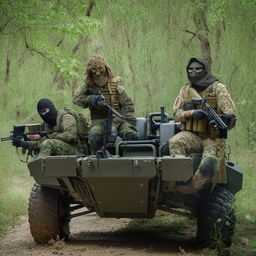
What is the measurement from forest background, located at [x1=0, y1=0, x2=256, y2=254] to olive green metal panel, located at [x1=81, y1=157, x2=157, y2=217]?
3.12 metres

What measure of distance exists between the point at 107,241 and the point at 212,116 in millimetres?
2273

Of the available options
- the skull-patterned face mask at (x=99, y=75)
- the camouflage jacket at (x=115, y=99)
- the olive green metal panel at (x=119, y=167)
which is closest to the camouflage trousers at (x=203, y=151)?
the olive green metal panel at (x=119, y=167)

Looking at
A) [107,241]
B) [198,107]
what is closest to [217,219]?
[198,107]

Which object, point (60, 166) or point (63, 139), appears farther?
point (63, 139)

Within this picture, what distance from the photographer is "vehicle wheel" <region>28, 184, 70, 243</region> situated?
8.02 m

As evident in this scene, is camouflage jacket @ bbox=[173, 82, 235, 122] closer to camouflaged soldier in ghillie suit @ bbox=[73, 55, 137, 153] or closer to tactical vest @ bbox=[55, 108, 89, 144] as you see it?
camouflaged soldier in ghillie suit @ bbox=[73, 55, 137, 153]

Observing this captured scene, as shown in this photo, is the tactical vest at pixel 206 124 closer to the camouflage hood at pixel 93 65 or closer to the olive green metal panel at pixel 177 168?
the olive green metal panel at pixel 177 168

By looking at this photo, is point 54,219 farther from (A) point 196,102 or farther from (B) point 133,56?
(B) point 133,56

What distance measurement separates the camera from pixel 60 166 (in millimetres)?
7402

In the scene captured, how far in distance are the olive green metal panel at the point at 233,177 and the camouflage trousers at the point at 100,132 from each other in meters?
1.27

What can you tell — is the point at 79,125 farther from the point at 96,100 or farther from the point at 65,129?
the point at 96,100

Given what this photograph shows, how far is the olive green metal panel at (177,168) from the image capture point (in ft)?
22.8

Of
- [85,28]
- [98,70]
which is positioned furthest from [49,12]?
[98,70]

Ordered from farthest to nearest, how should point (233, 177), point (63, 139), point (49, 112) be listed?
point (49, 112) < point (63, 139) < point (233, 177)
